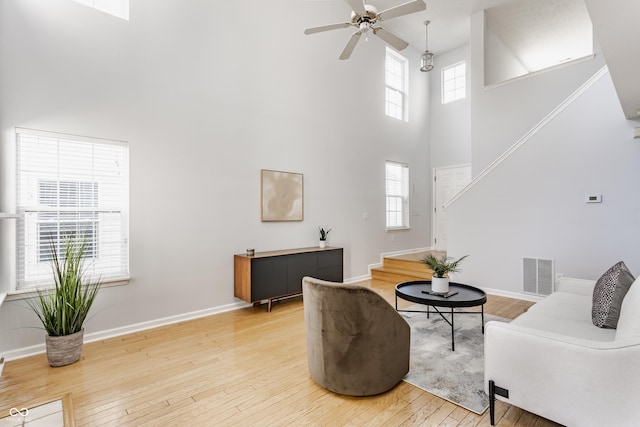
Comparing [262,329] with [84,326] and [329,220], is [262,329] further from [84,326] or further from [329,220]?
[329,220]

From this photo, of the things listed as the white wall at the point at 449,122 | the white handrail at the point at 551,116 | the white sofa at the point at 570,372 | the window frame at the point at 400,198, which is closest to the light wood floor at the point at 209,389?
the white sofa at the point at 570,372

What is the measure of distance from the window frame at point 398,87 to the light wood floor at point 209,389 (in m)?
5.48

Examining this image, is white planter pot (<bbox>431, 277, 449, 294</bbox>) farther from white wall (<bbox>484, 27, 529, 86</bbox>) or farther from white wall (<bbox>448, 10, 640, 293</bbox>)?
white wall (<bbox>484, 27, 529, 86</bbox>)

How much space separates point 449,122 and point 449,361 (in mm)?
6333

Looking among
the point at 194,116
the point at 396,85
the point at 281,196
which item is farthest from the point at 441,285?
the point at 396,85

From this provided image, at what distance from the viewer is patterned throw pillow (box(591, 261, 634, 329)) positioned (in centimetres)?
233

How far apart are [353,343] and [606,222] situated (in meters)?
3.93

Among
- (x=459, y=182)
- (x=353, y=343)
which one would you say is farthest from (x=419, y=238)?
(x=353, y=343)

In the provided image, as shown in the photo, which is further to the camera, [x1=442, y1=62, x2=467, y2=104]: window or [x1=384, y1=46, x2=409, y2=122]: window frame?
[x1=442, y1=62, x2=467, y2=104]: window

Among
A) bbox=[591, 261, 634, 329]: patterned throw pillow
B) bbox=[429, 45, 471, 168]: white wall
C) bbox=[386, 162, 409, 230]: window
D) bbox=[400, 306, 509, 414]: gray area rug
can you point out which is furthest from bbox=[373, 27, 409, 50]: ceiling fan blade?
bbox=[429, 45, 471, 168]: white wall

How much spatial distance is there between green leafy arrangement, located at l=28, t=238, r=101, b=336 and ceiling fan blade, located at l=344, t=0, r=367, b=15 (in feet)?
11.3

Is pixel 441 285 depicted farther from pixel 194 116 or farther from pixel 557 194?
pixel 194 116

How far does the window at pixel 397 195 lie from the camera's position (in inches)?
277

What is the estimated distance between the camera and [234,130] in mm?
4441
